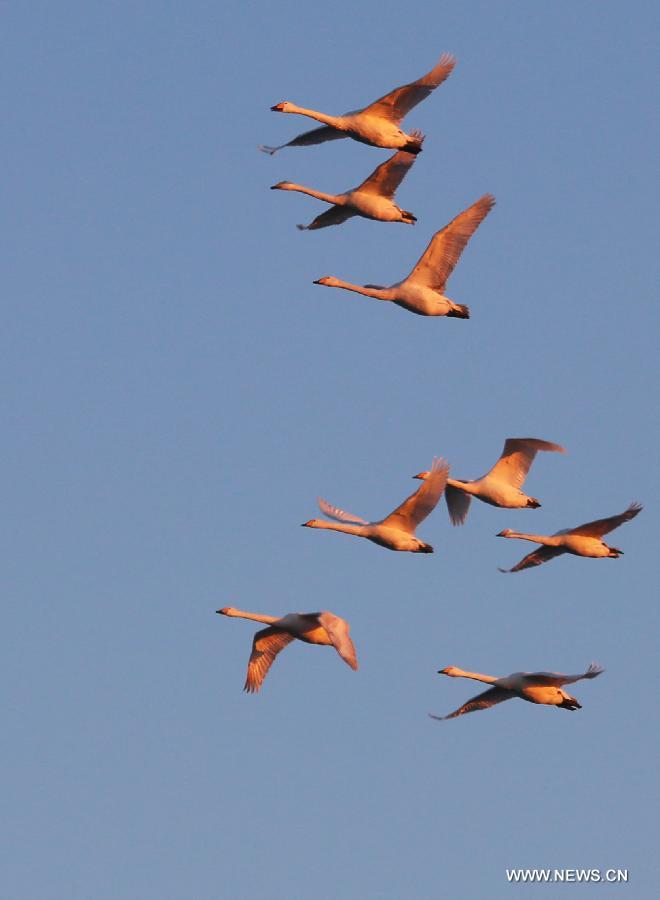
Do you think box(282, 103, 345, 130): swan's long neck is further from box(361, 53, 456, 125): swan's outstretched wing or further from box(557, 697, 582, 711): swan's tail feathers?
box(557, 697, 582, 711): swan's tail feathers

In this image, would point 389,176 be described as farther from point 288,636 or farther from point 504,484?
point 288,636

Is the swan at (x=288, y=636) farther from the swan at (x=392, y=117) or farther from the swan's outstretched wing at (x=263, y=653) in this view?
the swan at (x=392, y=117)

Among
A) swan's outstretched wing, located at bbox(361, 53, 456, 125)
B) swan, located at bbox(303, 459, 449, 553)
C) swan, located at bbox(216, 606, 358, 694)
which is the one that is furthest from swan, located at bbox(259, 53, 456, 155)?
swan, located at bbox(216, 606, 358, 694)

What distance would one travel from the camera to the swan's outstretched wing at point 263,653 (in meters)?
60.2

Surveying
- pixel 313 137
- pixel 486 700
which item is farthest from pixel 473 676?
pixel 313 137

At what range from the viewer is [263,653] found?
198ft

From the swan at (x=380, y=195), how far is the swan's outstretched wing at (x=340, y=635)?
10508mm

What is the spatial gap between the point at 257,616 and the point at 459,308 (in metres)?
8.22

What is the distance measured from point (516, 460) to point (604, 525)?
3.35 metres

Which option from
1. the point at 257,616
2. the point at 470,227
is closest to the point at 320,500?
the point at 257,616

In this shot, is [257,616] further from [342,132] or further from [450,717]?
[342,132]

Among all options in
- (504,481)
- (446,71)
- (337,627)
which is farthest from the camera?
(504,481)

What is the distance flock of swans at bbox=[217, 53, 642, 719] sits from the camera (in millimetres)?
57844

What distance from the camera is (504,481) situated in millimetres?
62500
